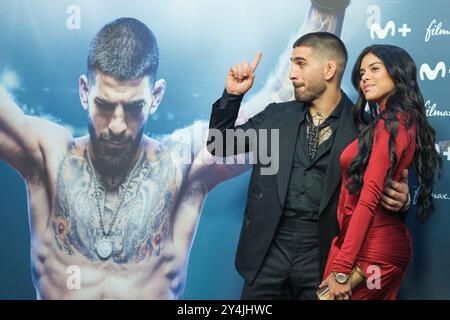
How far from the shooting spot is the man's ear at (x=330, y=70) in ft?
10.1

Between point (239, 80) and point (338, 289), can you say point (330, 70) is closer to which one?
point (239, 80)

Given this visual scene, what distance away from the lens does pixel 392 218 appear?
287 centimetres

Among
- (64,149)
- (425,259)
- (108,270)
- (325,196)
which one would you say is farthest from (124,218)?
(425,259)

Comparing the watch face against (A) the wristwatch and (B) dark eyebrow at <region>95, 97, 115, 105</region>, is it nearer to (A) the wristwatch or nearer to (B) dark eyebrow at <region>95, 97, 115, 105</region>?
(A) the wristwatch

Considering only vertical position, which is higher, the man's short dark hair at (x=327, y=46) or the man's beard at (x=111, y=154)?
the man's short dark hair at (x=327, y=46)

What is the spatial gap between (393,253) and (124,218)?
59.8 inches

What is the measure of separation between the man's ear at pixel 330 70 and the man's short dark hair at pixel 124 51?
3.40 feet

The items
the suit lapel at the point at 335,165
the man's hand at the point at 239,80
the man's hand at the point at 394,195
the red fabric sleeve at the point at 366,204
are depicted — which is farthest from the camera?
the man's hand at the point at 239,80

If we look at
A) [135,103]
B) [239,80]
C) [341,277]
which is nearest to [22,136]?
[135,103]

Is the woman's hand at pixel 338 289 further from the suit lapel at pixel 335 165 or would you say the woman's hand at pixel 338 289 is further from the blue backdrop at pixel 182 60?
the blue backdrop at pixel 182 60

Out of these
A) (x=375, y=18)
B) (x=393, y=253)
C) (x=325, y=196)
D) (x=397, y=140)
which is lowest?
(x=393, y=253)

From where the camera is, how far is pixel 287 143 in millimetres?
3051

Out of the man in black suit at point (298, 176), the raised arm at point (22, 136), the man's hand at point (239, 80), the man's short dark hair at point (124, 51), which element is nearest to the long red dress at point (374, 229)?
the man in black suit at point (298, 176)
